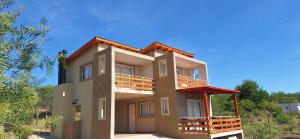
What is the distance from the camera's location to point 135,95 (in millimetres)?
18688

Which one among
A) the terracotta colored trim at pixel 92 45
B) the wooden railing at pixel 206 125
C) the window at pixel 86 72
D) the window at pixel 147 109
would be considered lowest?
the wooden railing at pixel 206 125

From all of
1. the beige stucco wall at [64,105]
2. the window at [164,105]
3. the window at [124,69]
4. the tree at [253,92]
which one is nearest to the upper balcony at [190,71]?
the window at [164,105]

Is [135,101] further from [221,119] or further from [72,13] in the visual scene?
[72,13]

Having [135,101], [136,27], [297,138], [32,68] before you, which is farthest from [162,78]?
[297,138]

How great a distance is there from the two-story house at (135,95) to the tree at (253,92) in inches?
1330

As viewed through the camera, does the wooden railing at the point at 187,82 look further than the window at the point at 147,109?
No

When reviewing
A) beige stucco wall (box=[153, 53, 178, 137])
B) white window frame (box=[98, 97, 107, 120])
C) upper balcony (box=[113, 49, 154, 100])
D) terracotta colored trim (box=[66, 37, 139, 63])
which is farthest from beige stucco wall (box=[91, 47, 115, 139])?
beige stucco wall (box=[153, 53, 178, 137])

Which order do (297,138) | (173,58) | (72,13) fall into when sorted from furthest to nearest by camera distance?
(297,138)
(173,58)
(72,13)

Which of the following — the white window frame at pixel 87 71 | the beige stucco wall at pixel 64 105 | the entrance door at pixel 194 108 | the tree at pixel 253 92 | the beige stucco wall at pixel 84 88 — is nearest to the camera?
the beige stucco wall at pixel 84 88

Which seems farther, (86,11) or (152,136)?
(152,136)

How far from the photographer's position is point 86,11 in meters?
12.1

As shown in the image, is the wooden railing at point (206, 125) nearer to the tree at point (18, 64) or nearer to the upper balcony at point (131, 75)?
the upper balcony at point (131, 75)

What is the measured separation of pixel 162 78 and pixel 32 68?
1379cm

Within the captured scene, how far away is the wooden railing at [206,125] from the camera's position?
15627 millimetres
